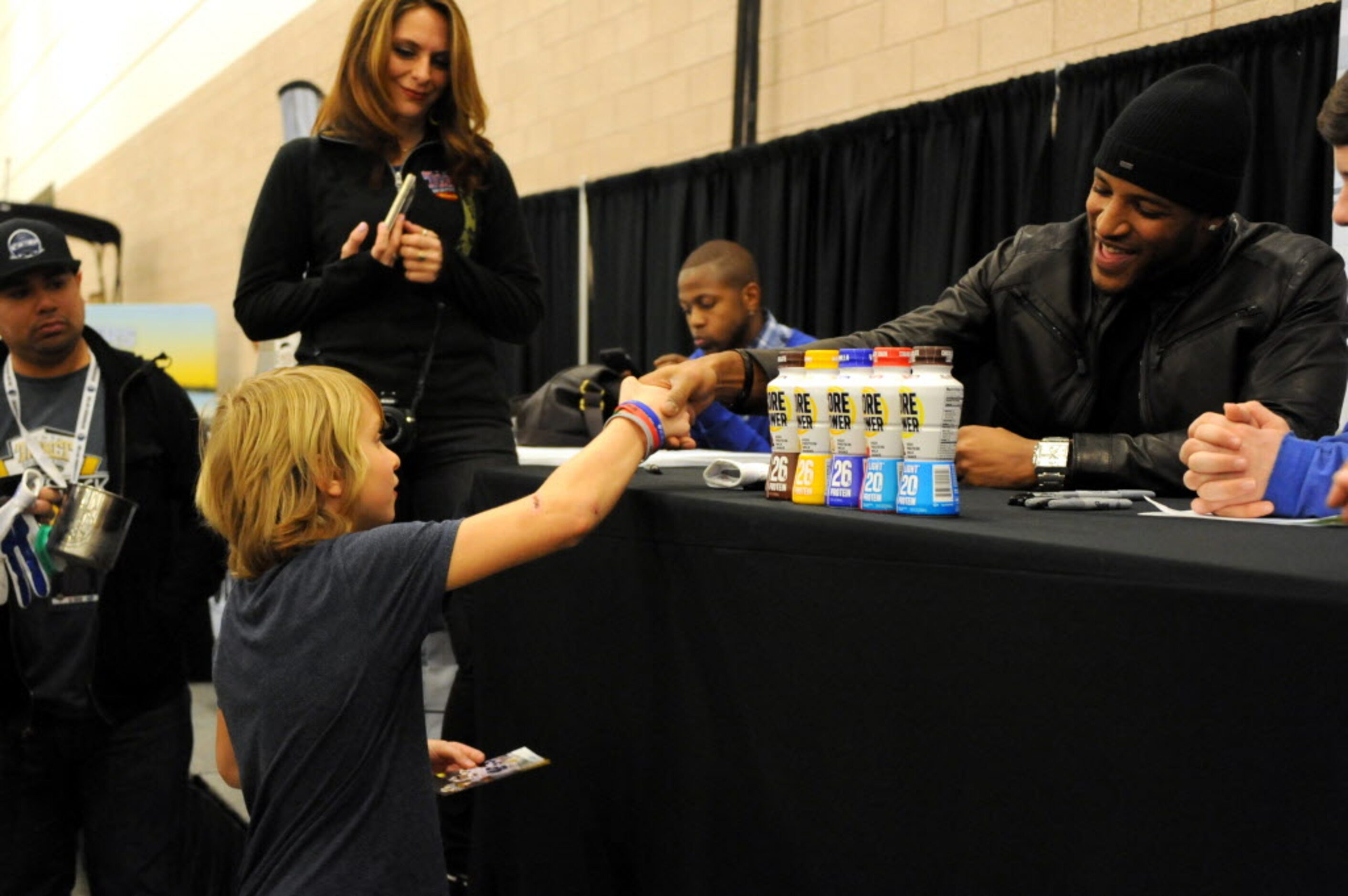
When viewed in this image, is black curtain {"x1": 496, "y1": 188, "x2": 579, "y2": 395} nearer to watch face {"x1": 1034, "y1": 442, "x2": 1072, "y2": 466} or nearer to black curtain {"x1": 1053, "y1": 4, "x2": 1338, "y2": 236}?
black curtain {"x1": 1053, "y1": 4, "x2": 1338, "y2": 236}

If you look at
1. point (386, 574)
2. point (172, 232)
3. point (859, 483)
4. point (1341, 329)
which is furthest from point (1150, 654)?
point (172, 232)

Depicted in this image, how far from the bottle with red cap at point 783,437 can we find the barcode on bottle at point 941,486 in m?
0.24

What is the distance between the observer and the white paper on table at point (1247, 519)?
130 cm

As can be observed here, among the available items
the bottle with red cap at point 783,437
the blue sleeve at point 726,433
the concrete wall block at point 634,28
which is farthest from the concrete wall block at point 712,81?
the bottle with red cap at point 783,437

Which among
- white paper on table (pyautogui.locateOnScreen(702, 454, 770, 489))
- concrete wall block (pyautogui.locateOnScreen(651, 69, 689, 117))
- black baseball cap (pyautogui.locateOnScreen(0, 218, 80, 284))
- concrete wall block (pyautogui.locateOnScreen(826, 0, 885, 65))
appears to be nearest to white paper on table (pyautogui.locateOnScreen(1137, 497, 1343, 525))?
white paper on table (pyautogui.locateOnScreen(702, 454, 770, 489))

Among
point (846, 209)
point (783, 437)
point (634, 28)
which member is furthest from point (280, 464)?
point (634, 28)

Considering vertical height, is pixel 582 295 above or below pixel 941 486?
above

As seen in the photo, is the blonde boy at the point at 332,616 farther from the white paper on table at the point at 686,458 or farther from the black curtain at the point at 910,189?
the black curtain at the point at 910,189

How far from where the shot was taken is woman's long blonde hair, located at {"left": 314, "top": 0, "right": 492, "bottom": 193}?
2.28 meters

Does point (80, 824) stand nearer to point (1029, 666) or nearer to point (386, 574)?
point (386, 574)

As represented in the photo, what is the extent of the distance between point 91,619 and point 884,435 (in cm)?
153

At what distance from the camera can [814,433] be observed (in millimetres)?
1511

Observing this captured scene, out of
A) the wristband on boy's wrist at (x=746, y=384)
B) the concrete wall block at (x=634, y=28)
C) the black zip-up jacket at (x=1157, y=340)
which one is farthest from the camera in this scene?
the concrete wall block at (x=634, y=28)

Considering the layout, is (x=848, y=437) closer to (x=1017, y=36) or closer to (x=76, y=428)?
(x=76, y=428)
